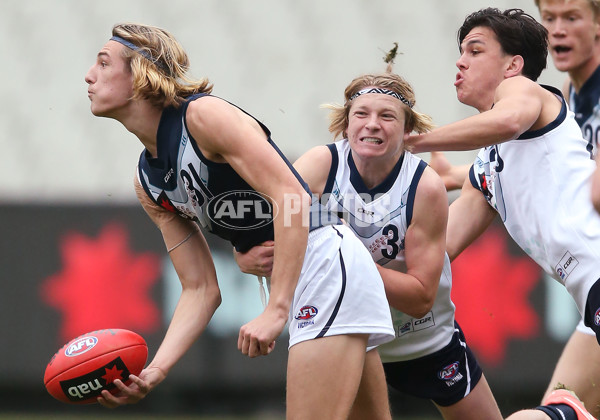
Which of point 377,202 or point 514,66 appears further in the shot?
point 514,66

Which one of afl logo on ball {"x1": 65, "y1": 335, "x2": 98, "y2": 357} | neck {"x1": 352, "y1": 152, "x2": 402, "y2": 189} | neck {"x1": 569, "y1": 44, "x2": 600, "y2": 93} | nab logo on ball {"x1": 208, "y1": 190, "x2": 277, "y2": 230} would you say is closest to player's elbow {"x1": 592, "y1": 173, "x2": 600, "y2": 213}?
neck {"x1": 352, "y1": 152, "x2": 402, "y2": 189}

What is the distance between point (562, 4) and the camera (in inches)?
195

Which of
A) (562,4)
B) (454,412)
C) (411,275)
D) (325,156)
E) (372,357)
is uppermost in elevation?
(562,4)

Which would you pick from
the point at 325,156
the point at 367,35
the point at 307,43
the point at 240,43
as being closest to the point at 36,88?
the point at 240,43

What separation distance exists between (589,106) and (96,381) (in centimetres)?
320

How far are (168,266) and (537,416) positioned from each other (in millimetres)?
3922

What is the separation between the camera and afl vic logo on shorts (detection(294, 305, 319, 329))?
3652mm

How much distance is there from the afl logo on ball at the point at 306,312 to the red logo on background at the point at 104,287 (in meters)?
3.90

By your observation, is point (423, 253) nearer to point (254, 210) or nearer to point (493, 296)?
point (254, 210)

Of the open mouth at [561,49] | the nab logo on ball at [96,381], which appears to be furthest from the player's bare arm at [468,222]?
the nab logo on ball at [96,381]

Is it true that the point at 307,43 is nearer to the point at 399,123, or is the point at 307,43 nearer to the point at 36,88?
the point at 36,88

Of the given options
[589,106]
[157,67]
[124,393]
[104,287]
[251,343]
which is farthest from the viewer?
[104,287]

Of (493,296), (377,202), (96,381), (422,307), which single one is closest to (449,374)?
(422,307)

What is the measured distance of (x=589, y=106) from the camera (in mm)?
5453
